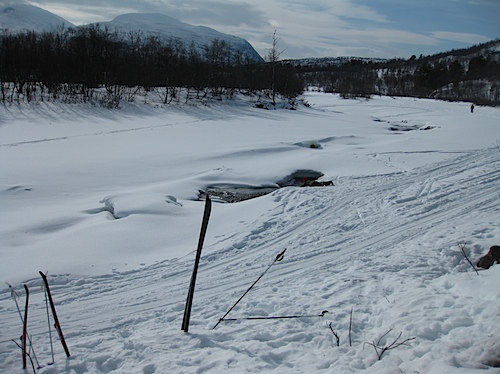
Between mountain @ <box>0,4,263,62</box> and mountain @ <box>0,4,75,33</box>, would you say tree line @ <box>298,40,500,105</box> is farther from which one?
mountain @ <box>0,4,75,33</box>

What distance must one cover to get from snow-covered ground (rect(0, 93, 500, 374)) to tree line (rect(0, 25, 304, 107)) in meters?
12.2

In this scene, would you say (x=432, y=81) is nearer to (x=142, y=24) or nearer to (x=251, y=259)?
(x=251, y=259)

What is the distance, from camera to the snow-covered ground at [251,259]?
3730 mm

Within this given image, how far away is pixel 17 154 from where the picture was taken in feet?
43.2

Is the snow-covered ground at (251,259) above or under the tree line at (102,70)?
under

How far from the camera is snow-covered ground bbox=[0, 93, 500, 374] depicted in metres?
3.73

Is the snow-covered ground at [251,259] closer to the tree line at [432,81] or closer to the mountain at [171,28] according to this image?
the tree line at [432,81]

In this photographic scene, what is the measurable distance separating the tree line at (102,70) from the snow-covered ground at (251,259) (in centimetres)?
1219

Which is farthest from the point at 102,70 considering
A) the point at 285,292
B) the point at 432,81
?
the point at 432,81

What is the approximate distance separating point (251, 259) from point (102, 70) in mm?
26629

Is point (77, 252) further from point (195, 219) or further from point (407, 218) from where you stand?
point (407, 218)

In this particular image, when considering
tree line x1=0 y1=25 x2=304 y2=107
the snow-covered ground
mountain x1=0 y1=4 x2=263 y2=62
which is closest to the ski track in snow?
the snow-covered ground

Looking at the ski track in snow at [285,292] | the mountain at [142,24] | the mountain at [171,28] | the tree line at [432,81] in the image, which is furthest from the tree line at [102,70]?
the mountain at [171,28]

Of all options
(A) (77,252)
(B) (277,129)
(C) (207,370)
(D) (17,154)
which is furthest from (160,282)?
(B) (277,129)
